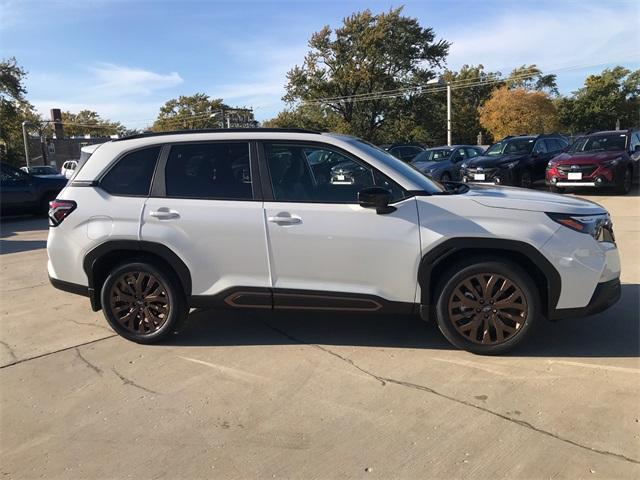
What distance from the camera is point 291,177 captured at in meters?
4.36

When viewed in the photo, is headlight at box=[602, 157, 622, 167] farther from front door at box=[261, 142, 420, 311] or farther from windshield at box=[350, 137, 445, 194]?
front door at box=[261, 142, 420, 311]

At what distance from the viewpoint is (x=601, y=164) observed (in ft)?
43.7

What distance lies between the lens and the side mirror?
3914mm

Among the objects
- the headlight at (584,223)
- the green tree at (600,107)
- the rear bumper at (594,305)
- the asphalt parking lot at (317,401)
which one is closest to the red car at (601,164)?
A: the asphalt parking lot at (317,401)

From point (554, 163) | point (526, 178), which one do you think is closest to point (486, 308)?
point (554, 163)

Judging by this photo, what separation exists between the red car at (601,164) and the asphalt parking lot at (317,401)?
30.5 ft

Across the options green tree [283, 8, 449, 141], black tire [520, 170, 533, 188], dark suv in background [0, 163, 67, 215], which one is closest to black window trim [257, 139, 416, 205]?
dark suv in background [0, 163, 67, 215]

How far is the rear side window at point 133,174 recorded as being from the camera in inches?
178

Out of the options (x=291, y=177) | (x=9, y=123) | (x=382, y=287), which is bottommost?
(x=382, y=287)

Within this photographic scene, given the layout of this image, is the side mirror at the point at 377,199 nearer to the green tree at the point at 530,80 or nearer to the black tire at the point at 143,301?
the black tire at the point at 143,301

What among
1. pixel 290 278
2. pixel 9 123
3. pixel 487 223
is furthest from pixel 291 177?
pixel 9 123

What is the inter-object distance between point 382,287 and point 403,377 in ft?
2.29

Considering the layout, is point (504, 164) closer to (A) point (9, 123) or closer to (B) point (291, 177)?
(B) point (291, 177)

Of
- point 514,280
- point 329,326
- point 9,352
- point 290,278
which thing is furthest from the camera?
point 329,326
